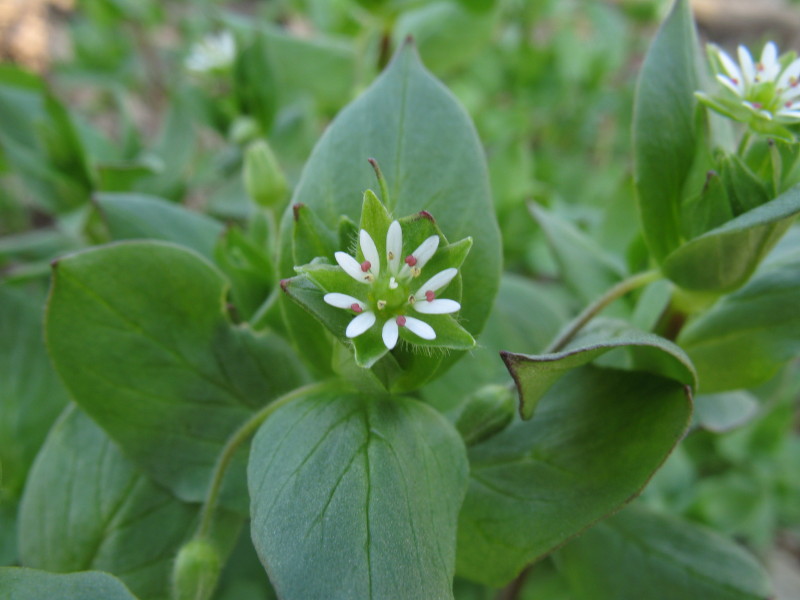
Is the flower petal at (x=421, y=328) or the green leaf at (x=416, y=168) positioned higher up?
the green leaf at (x=416, y=168)

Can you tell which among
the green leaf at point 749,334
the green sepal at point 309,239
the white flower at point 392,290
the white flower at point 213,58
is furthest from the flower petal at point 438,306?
the white flower at point 213,58

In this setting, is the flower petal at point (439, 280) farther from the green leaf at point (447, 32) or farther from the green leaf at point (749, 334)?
the green leaf at point (447, 32)

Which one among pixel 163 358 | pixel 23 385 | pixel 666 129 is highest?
pixel 666 129

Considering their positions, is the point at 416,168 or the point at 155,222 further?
the point at 155,222

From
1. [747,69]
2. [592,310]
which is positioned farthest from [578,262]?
[747,69]

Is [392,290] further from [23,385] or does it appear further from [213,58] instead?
[213,58]

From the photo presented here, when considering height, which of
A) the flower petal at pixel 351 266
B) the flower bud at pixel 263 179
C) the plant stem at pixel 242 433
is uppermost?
the flower petal at pixel 351 266

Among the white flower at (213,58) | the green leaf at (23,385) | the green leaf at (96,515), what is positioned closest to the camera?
the green leaf at (96,515)
